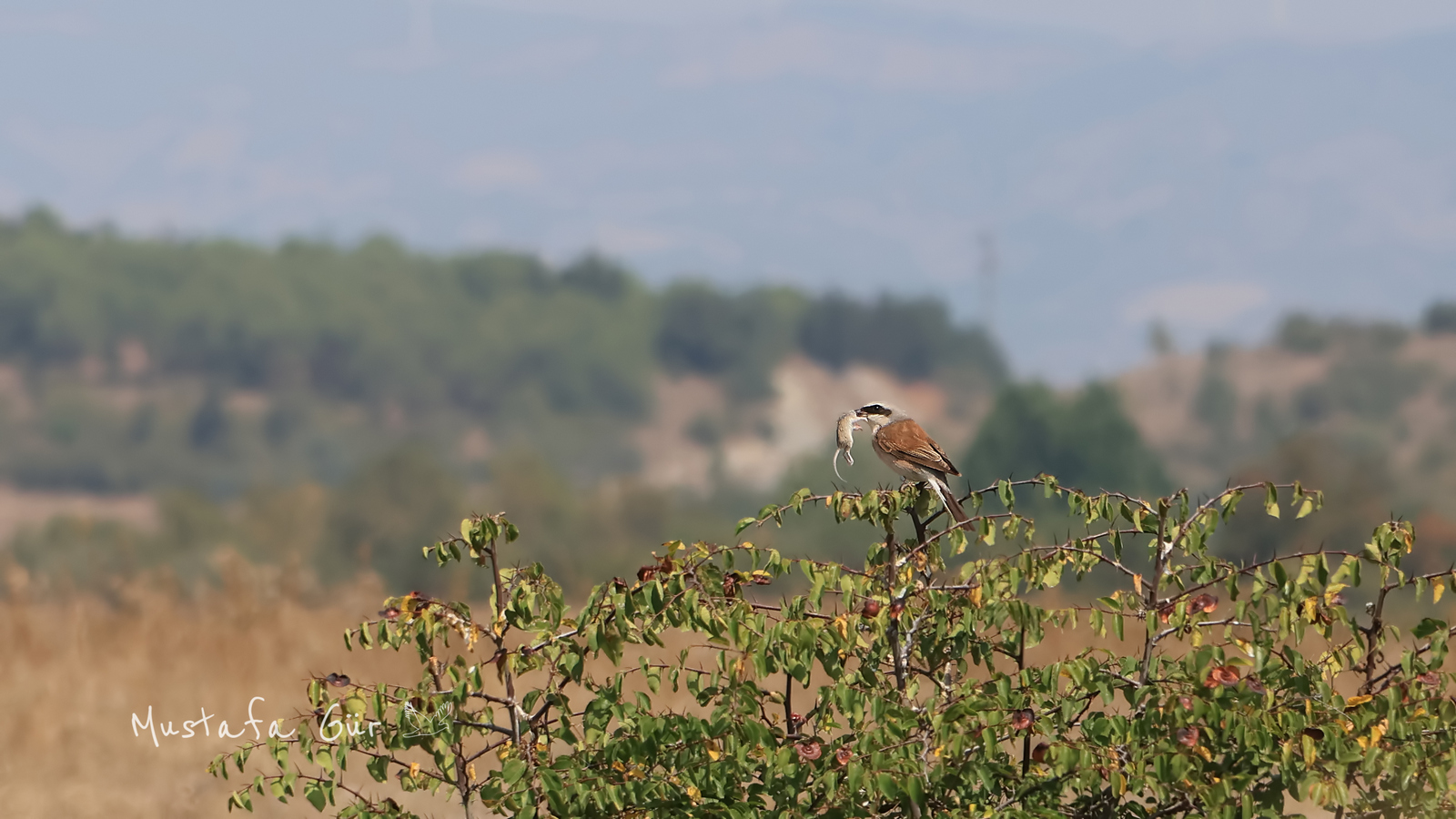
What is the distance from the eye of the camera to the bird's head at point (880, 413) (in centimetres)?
633

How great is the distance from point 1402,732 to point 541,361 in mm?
102544

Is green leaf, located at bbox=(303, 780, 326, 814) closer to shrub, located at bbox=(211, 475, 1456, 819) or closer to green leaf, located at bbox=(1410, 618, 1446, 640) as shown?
shrub, located at bbox=(211, 475, 1456, 819)

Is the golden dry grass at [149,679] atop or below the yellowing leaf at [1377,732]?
atop

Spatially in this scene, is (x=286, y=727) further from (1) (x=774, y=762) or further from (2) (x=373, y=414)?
(2) (x=373, y=414)

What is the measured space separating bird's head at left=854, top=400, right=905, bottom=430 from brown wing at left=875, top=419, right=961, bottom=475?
4 cm

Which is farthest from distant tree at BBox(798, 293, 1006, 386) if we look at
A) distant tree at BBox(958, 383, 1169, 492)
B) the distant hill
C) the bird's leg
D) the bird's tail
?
the bird's leg

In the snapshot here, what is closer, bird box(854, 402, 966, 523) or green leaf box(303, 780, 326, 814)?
green leaf box(303, 780, 326, 814)

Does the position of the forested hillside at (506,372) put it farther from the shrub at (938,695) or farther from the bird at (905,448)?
the shrub at (938,695)

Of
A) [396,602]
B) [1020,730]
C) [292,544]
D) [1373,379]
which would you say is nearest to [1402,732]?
[1020,730]

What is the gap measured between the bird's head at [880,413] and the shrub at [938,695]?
1178 mm

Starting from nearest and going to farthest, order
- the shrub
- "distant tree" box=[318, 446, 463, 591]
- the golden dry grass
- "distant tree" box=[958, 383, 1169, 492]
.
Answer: the shrub < the golden dry grass < "distant tree" box=[318, 446, 463, 591] < "distant tree" box=[958, 383, 1169, 492]

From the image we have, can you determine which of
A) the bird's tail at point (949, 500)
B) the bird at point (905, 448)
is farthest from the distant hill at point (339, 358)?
the bird's tail at point (949, 500)

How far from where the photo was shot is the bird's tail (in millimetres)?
5691

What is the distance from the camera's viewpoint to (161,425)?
95750 millimetres
